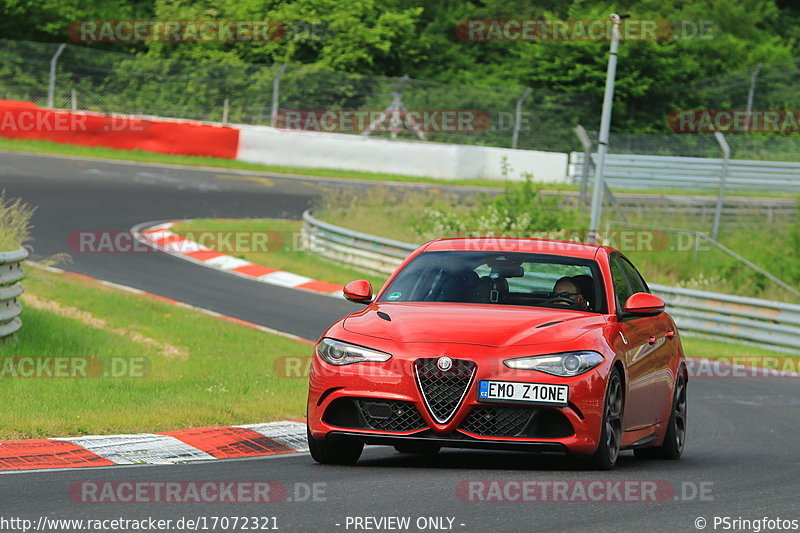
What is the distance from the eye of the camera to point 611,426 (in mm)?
7922

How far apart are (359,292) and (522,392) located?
1.54m

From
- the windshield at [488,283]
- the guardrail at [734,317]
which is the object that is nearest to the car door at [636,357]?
the windshield at [488,283]

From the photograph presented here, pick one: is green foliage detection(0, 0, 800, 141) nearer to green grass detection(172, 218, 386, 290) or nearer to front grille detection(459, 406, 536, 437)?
green grass detection(172, 218, 386, 290)

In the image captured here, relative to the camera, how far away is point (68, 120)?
34.3 m

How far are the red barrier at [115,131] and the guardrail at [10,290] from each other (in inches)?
889

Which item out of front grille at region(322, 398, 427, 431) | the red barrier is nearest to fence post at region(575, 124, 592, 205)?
the red barrier

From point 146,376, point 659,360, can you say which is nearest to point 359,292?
point 659,360

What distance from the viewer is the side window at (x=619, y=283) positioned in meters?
8.88

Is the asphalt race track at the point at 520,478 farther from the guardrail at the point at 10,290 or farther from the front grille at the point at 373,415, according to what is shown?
the guardrail at the point at 10,290

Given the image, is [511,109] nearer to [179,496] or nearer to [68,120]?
[68,120]

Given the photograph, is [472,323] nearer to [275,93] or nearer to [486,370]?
[486,370]

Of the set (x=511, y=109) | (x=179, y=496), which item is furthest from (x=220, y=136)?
(x=179, y=496)

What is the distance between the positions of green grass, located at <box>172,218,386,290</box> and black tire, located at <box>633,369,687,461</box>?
43.1 ft

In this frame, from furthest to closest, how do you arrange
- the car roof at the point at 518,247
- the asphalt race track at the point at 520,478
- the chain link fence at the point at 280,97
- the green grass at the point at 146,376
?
the chain link fence at the point at 280,97 → the green grass at the point at 146,376 → the car roof at the point at 518,247 → the asphalt race track at the point at 520,478
